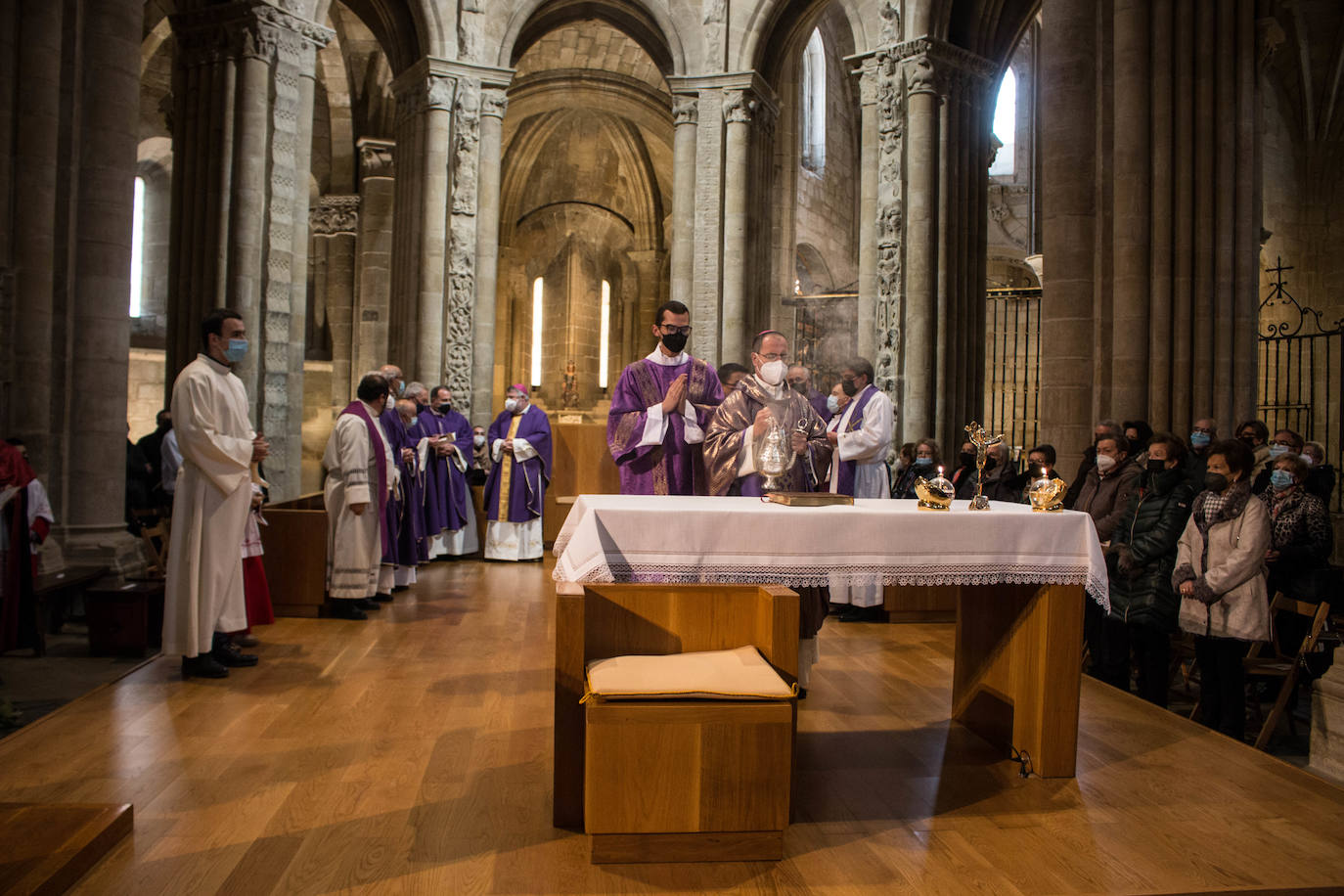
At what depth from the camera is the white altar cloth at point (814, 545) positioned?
11.6 feet

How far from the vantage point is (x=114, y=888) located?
2857 mm

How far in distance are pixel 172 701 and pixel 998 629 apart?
372 cm

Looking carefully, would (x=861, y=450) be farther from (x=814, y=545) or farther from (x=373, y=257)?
(x=373, y=257)

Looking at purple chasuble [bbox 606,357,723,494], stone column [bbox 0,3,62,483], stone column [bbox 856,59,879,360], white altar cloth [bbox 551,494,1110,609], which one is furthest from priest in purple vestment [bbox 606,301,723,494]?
stone column [bbox 856,59,879,360]

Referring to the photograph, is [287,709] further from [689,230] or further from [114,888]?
[689,230]

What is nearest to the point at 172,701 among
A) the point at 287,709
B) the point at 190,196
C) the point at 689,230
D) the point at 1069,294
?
the point at 287,709

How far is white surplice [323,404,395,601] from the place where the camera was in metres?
7.12

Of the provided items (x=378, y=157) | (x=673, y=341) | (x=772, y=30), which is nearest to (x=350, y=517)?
(x=673, y=341)

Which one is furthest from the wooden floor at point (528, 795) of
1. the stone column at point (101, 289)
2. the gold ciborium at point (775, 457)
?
the stone column at point (101, 289)

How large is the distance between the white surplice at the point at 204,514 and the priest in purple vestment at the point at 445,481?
4.54 m

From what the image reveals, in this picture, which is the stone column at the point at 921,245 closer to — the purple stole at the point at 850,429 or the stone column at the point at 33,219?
the purple stole at the point at 850,429

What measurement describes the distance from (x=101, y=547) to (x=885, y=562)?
624 centimetres

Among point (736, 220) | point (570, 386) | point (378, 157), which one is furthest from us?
point (570, 386)

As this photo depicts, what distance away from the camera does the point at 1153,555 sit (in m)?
5.21
